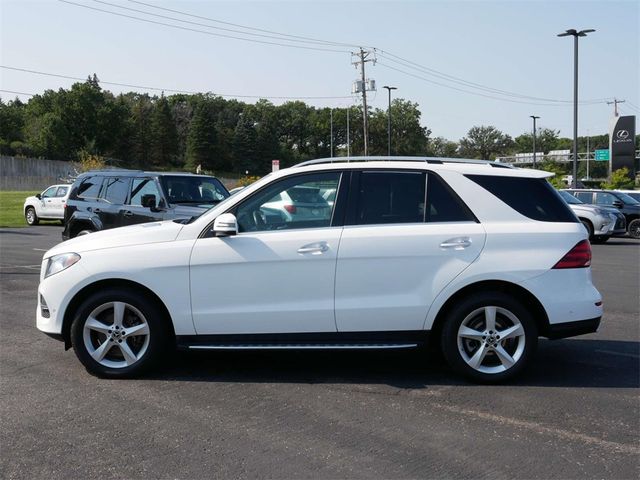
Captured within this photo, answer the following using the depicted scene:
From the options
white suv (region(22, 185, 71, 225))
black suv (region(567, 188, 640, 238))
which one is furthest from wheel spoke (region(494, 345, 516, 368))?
white suv (region(22, 185, 71, 225))

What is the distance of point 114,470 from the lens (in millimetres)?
3768

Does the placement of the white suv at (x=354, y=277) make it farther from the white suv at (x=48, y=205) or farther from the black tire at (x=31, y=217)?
the black tire at (x=31, y=217)

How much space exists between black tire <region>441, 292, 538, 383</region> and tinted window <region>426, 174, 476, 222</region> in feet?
2.15

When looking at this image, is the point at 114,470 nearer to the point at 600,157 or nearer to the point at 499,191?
the point at 499,191

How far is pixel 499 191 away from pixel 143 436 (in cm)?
336

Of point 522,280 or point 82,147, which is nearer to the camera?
point 522,280

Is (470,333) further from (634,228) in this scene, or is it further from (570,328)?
(634,228)

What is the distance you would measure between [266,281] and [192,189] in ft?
24.8

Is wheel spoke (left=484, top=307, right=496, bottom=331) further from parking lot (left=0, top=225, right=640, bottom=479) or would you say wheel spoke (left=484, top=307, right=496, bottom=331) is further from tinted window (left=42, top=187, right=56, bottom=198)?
tinted window (left=42, top=187, right=56, bottom=198)

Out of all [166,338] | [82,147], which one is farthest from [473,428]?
[82,147]

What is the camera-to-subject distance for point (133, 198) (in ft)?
40.5

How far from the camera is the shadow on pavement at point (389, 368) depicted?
5508mm

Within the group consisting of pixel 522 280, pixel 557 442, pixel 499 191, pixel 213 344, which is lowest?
pixel 557 442

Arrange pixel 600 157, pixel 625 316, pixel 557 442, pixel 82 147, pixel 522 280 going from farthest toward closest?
1. pixel 82 147
2. pixel 600 157
3. pixel 625 316
4. pixel 522 280
5. pixel 557 442
